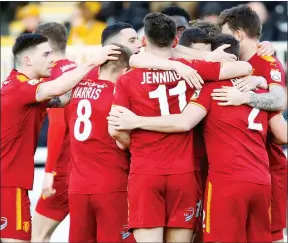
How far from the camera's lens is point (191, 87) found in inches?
323

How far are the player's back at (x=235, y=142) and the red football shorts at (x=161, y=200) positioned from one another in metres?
0.28

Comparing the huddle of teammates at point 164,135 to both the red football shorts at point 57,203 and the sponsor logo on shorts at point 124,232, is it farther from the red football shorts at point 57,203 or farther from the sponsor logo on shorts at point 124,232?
the red football shorts at point 57,203

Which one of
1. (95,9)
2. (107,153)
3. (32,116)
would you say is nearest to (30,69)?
(32,116)

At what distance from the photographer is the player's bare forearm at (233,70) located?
8.20m

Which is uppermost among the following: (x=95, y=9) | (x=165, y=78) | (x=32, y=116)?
(x=165, y=78)

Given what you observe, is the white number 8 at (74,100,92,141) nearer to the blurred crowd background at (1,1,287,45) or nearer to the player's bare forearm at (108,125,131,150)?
the player's bare forearm at (108,125,131,150)

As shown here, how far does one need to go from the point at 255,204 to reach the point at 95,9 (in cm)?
950

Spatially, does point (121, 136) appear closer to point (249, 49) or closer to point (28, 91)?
point (28, 91)

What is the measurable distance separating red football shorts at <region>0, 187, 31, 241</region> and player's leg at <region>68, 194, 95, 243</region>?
40cm

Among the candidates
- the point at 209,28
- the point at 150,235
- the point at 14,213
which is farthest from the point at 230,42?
the point at 14,213

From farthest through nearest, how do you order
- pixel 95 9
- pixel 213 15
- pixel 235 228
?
pixel 95 9, pixel 213 15, pixel 235 228

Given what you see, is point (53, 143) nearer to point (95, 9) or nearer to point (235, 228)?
point (235, 228)

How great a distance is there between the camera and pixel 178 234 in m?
8.32

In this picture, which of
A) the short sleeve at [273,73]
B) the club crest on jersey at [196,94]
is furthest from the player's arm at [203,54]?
the short sleeve at [273,73]
